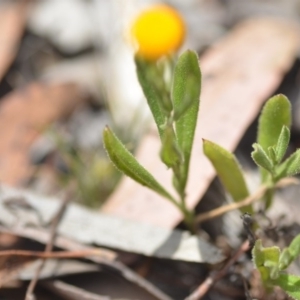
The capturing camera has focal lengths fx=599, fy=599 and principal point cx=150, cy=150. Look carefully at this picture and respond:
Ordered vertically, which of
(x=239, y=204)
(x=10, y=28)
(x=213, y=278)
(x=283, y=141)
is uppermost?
(x=10, y=28)

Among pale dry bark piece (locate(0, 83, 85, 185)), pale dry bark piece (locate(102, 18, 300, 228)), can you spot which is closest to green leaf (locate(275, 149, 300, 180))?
pale dry bark piece (locate(102, 18, 300, 228))

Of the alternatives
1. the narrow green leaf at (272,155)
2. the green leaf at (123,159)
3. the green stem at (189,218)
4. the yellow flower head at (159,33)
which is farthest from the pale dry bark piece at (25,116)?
the narrow green leaf at (272,155)

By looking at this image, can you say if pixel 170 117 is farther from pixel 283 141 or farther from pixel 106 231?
pixel 106 231

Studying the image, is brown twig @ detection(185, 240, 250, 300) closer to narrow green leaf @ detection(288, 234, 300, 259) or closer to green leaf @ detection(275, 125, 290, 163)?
narrow green leaf @ detection(288, 234, 300, 259)

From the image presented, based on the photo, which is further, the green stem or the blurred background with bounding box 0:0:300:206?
the blurred background with bounding box 0:0:300:206

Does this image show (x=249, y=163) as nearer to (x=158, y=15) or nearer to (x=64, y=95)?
(x=158, y=15)

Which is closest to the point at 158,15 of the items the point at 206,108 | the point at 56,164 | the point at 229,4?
the point at 206,108

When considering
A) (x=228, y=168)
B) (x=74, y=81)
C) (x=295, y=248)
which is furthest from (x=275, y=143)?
(x=74, y=81)
